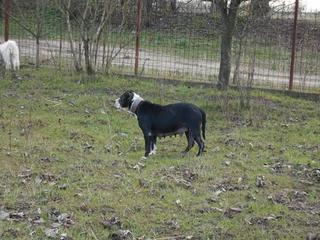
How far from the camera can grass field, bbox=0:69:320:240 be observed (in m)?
5.68

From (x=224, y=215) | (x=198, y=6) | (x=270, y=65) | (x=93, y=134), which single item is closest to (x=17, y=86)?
(x=93, y=134)

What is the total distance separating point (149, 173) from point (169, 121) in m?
1.37

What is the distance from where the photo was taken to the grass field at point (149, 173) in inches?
224

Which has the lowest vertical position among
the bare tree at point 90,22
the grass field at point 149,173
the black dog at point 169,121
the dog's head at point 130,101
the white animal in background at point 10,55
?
the grass field at point 149,173

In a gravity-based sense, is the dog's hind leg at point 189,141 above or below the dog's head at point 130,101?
below

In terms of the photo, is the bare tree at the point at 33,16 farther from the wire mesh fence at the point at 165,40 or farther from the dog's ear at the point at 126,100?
the dog's ear at the point at 126,100

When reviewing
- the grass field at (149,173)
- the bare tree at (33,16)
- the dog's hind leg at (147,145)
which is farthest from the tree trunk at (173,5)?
the dog's hind leg at (147,145)

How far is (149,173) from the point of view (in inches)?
289

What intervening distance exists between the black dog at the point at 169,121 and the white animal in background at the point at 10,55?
610 centimetres

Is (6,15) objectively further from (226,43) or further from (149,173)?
(149,173)

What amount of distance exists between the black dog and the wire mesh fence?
413cm

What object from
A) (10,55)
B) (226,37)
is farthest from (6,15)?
(226,37)

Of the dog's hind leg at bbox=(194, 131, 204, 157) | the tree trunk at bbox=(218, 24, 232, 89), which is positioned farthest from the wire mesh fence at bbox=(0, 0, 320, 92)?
the dog's hind leg at bbox=(194, 131, 204, 157)

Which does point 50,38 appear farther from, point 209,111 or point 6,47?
point 209,111
